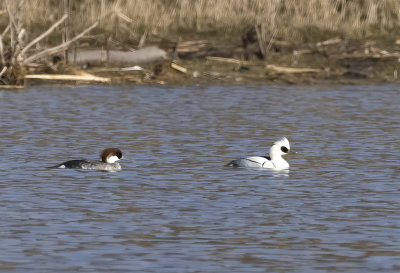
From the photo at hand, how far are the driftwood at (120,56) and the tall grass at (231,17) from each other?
1.58 metres

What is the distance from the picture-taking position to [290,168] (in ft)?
55.2

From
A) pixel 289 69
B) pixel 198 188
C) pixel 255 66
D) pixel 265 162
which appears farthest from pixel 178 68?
pixel 198 188

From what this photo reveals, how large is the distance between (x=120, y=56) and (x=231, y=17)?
→ 14.6 ft

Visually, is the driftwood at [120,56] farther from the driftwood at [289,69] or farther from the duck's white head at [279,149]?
the duck's white head at [279,149]

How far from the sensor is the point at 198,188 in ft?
47.7

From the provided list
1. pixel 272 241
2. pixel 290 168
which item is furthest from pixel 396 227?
pixel 290 168

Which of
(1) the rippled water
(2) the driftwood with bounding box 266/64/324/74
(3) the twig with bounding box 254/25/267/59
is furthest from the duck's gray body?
(3) the twig with bounding box 254/25/267/59

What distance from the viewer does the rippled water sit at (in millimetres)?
10086

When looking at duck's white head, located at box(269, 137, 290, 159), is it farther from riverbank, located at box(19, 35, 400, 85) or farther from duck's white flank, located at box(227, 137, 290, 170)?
riverbank, located at box(19, 35, 400, 85)

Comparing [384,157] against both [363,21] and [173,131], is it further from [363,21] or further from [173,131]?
[363,21]

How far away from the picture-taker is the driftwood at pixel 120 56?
3234 centimetres

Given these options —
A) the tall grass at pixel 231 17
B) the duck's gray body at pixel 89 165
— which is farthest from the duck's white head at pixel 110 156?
the tall grass at pixel 231 17

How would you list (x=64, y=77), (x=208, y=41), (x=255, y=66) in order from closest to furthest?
(x=64, y=77), (x=255, y=66), (x=208, y=41)

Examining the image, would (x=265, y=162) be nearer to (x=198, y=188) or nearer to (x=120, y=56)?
(x=198, y=188)
